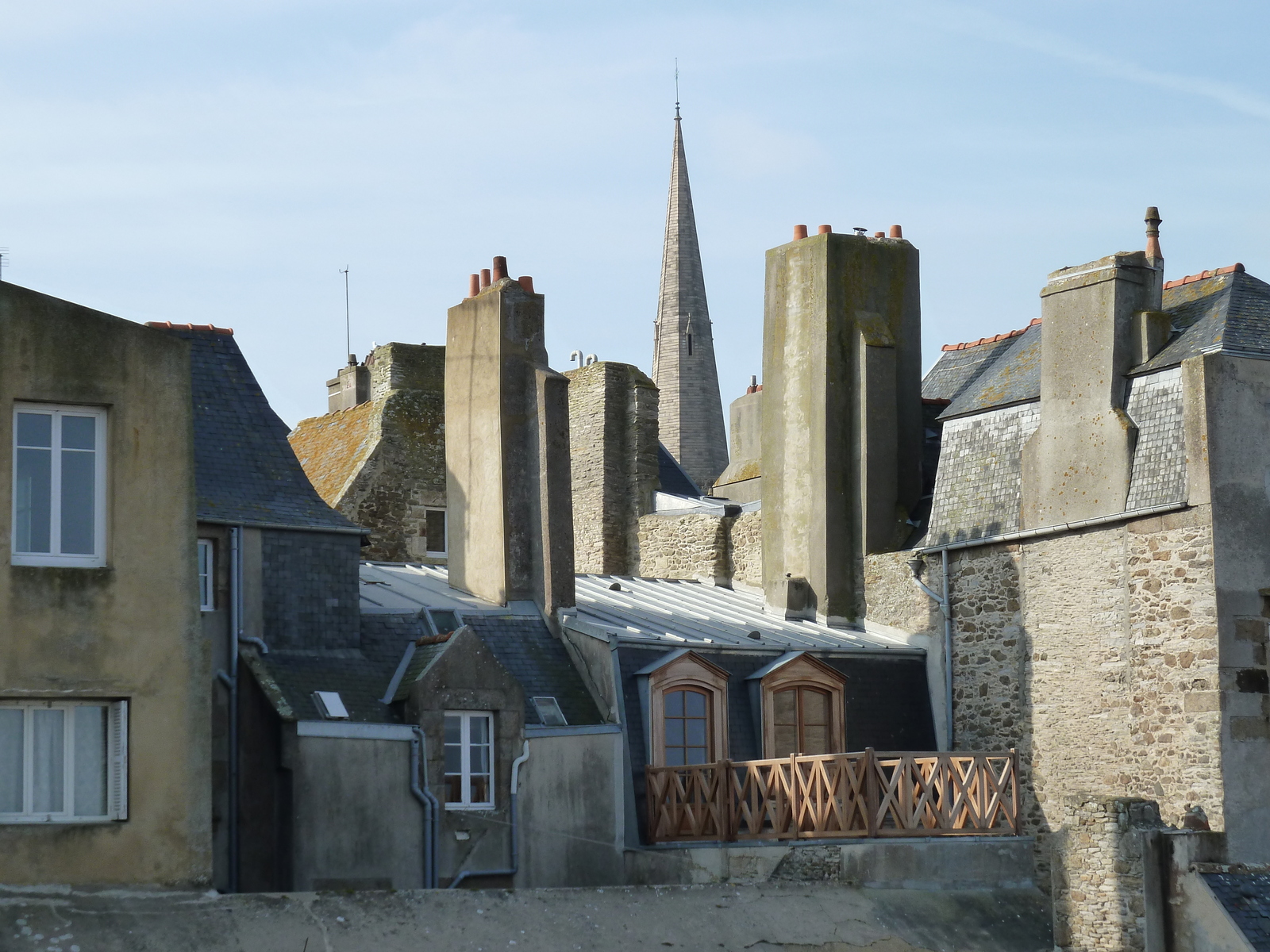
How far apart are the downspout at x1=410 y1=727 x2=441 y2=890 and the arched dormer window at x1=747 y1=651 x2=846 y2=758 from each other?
14.3 feet

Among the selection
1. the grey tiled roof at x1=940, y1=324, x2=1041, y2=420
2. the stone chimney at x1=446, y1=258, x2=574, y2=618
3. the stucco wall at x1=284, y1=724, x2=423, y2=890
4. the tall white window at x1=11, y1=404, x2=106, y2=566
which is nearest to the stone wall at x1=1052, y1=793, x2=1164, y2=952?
the grey tiled roof at x1=940, y1=324, x2=1041, y2=420

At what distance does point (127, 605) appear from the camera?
1630 cm

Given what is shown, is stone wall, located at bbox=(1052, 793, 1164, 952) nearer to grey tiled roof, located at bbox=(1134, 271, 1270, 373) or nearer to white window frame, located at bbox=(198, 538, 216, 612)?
grey tiled roof, located at bbox=(1134, 271, 1270, 373)

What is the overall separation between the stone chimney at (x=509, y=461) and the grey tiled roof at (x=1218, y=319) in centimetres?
674

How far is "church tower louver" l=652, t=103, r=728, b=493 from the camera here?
2154 inches

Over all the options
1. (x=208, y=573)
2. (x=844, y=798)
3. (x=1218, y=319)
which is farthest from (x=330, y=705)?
(x=1218, y=319)

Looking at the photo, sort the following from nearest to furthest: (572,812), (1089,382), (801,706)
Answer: (572,812)
(1089,382)
(801,706)

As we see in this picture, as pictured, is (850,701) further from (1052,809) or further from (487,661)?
(487,661)

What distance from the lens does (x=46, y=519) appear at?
1616 cm

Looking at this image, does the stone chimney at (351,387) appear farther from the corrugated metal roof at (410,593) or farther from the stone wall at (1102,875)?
the stone wall at (1102,875)

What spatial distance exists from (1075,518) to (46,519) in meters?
11.4

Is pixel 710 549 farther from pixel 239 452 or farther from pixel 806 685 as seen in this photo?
pixel 239 452

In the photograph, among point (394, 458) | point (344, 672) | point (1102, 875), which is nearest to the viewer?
point (1102, 875)

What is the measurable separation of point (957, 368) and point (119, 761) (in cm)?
1504
